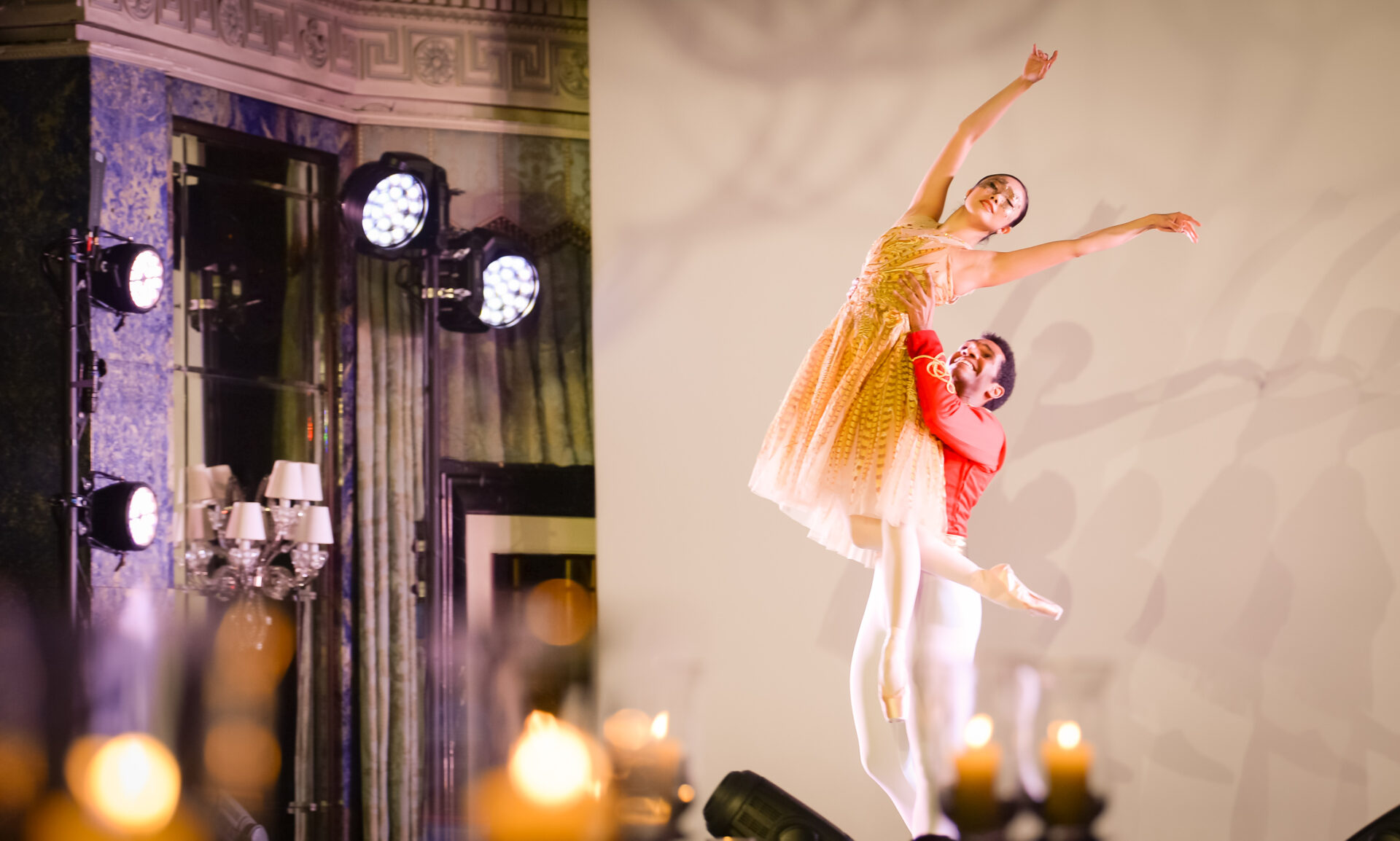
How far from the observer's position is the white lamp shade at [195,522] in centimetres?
435

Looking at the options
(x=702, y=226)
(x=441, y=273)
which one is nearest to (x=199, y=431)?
(x=441, y=273)

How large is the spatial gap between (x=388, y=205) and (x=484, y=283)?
1.45 feet

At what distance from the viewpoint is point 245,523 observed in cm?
424

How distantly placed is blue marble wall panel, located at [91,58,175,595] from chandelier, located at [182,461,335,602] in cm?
10

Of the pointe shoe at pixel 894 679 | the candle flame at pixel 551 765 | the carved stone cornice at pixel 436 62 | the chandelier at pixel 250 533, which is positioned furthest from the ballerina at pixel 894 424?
the carved stone cornice at pixel 436 62

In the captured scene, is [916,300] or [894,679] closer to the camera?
[894,679]

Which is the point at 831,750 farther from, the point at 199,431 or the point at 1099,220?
the point at 199,431

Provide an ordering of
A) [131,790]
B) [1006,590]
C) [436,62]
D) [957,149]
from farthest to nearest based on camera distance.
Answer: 1. [436,62]
2. [957,149]
3. [1006,590]
4. [131,790]

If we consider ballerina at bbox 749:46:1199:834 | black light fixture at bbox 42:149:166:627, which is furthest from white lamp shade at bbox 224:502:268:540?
ballerina at bbox 749:46:1199:834

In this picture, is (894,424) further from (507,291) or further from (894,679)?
(507,291)

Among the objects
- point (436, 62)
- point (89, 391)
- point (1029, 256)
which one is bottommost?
point (89, 391)

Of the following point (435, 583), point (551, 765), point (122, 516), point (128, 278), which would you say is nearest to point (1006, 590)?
point (551, 765)

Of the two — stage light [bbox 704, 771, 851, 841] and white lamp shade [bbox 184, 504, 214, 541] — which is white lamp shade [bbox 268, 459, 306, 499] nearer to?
white lamp shade [bbox 184, 504, 214, 541]

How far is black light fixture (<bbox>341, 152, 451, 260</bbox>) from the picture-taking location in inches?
169
